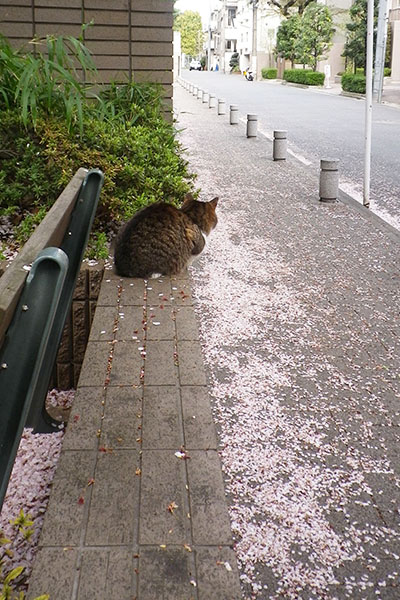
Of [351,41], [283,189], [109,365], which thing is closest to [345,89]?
[351,41]

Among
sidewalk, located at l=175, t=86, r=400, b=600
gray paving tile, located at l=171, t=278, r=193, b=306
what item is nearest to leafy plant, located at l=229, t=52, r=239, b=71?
sidewalk, located at l=175, t=86, r=400, b=600

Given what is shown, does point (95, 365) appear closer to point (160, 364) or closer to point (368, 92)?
point (160, 364)

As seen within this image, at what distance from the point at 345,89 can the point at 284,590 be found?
43362 mm

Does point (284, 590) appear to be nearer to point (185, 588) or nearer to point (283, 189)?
point (185, 588)

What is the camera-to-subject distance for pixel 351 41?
4584 centimetres

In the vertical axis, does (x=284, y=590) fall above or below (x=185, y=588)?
below

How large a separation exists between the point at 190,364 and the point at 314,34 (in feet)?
178

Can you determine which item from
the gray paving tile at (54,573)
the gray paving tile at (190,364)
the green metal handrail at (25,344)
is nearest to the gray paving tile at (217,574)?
the gray paving tile at (54,573)

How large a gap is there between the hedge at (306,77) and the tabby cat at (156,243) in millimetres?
48914

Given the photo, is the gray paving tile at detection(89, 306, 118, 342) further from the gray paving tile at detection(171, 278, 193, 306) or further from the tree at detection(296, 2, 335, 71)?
the tree at detection(296, 2, 335, 71)

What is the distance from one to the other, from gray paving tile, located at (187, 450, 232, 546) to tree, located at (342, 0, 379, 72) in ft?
146

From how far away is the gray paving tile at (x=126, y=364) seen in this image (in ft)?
10.7

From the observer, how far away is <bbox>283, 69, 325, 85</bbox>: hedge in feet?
169

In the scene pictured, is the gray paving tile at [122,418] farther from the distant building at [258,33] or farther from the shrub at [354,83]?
the distant building at [258,33]
